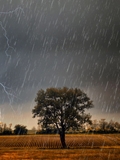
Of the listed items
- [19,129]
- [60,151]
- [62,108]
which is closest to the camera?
[60,151]

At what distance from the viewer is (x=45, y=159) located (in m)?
18.2

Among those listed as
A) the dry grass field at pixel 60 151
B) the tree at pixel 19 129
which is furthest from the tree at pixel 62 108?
the tree at pixel 19 129

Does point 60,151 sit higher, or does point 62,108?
point 62,108

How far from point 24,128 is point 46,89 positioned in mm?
78745

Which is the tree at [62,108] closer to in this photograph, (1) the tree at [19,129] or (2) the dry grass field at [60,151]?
(2) the dry grass field at [60,151]

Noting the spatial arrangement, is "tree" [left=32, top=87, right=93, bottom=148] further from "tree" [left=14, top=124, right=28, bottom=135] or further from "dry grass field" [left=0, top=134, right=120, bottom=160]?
"tree" [left=14, top=124, right=28, bottom=135]

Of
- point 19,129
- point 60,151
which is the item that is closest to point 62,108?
point 60,151

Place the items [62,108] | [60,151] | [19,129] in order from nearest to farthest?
[60,151] < [62,108] < [19,129]

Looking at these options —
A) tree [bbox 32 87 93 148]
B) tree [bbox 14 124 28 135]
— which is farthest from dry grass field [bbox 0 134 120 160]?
tree [bbox 14 124 28 135]

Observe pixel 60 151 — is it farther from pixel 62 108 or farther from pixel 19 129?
pixel 19 129

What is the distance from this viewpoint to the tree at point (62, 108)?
38.6m

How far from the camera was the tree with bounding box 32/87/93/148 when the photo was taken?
38562 mm

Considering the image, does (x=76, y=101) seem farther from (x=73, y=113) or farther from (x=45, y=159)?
(x=45, y=159)

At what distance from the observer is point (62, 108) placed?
39.4 meters
